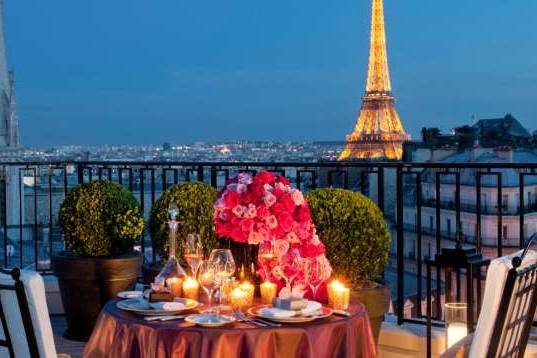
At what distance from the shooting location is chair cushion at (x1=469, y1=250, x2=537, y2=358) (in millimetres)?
2947

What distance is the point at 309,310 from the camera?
343cm

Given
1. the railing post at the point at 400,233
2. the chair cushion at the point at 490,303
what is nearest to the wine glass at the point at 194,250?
the chair cushion at the point at 490,303

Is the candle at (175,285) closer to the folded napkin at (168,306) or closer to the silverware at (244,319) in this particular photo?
the folded napkin at (168,306)

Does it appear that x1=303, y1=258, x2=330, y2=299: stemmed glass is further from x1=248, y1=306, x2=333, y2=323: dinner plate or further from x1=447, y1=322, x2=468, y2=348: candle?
x1=447, y1=322, x2=468, y2=348: candle

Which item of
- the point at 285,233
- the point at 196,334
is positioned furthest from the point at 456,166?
the point at 196,334

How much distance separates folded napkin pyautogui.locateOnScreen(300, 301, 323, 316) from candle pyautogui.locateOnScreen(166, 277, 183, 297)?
2.18ft

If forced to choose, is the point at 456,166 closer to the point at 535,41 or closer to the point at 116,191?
the point at 116,191

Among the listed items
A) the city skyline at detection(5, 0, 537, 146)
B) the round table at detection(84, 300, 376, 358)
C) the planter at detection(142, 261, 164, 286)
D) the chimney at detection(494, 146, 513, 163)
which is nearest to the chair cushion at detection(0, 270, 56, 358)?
the round table at detection(84, 300, 376, 358)

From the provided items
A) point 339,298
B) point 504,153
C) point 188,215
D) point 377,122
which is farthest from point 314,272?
point 377,122

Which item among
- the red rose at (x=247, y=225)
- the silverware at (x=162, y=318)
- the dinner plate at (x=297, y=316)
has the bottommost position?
the silverware at (x=162, y=318)

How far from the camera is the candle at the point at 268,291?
372 cm

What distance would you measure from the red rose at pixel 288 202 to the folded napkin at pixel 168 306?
64 centimetres

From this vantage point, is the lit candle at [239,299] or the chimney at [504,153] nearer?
the lit candle at [239,299]

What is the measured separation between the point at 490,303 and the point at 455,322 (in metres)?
0.87
